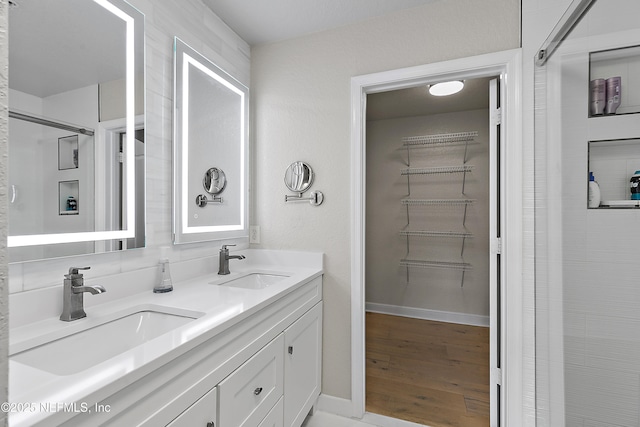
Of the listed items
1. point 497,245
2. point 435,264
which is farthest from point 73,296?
point 435,264

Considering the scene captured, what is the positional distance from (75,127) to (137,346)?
0.82 meters

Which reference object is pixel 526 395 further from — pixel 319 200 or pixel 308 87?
pixel 308 87

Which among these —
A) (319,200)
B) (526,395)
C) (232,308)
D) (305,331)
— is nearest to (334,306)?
(305,331)

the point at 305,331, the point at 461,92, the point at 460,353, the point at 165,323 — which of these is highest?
the point at 461,92

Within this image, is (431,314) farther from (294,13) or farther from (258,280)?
(294,13)

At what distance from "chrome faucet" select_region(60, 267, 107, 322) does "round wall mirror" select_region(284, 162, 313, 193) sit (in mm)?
1190

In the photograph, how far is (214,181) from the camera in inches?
68.0

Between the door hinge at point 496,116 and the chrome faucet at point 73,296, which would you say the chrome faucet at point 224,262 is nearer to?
the chrome faucet at point 73,296

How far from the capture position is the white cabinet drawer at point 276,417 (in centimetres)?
121

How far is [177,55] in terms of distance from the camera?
1.45m

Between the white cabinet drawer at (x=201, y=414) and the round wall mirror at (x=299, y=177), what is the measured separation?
48.7 inches

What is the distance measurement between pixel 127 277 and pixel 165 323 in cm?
29

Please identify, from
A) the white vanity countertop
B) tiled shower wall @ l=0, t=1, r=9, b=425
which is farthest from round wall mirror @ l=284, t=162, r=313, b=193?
tiled shower wall @ l=0, t=1, r=9, b=425

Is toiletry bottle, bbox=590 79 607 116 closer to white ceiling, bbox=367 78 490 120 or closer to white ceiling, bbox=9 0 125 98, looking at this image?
white ceiling, bbox=367 78 490 120
